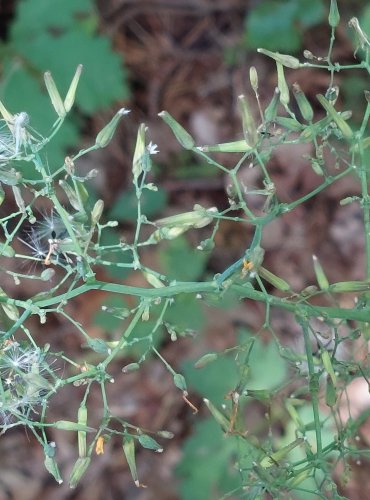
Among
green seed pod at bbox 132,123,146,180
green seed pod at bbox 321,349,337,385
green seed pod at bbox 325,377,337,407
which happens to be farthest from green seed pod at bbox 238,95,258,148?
green seed pod at bbox 325,377,337,407

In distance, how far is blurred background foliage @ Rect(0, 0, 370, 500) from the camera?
5164 mm

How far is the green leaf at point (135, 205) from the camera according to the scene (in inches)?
239

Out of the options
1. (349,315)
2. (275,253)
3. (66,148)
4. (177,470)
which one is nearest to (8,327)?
(349,315)

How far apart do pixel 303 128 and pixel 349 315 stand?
604 mm

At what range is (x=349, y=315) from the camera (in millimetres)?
2404

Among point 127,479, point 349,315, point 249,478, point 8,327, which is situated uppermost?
point 8,327

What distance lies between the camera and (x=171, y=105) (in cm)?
651

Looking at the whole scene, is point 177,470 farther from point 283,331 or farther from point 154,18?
point 154,18

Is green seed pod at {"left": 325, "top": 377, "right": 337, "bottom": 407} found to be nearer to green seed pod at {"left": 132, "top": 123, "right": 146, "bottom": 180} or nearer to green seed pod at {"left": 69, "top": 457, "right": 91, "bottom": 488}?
green seed pod at {"left": 69, "top": 457, "right": 91, "bottom": 488}

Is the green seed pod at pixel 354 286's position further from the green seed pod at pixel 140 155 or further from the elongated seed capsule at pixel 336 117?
the green seed pod at pixel 140 155

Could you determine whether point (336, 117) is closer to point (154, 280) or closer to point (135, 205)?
point (154, 280)

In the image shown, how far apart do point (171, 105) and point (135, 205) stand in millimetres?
1009

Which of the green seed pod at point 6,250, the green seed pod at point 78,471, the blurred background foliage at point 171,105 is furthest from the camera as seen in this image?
the blurred background foliage at point 171,105

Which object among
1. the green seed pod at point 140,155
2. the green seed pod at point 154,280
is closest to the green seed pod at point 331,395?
the green seed pod at point 154,280
